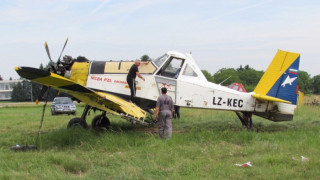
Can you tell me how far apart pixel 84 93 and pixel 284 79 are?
5.97 m

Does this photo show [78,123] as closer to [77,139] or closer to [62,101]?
[77,139]

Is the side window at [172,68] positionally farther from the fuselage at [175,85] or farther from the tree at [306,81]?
the tree at [306,81]

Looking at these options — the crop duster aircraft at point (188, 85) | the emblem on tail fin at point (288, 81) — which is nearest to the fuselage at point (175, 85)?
the crop duster aircraft at point (188, 85)

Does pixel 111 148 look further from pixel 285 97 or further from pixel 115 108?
pixel 285 97

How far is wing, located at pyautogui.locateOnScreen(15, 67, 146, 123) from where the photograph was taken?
7129 mm

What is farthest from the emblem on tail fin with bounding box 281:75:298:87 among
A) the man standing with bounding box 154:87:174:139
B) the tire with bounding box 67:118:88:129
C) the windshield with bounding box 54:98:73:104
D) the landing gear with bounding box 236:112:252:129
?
the windshield with bounding box 54:98:73:104

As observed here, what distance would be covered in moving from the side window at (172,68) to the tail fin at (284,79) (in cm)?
266

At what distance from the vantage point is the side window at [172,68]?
30.9ft

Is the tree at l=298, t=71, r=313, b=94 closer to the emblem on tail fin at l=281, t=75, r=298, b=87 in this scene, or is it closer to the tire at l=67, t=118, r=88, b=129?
the emblem on tail fin at l=281, t=75, r=298, b=87

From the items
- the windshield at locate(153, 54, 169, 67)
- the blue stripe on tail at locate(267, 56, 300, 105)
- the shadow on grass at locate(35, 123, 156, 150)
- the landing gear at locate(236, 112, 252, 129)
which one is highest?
the windshield at locate(153, 54, 169, 67)

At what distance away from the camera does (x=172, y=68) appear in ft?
31.2

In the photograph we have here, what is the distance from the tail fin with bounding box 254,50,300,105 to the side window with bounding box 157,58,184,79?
8.72 feet

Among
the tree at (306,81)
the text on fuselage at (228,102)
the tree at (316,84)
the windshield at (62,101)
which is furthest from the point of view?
the tree at (316,84)

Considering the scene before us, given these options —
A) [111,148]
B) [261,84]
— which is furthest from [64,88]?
[261,84]
